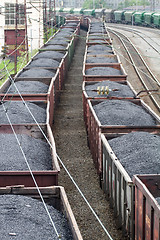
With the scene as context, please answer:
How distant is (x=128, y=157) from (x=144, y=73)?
10670mm

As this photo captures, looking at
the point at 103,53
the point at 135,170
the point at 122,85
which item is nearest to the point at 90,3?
the point at 103,53

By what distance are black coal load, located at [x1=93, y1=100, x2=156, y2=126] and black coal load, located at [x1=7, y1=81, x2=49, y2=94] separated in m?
4.08

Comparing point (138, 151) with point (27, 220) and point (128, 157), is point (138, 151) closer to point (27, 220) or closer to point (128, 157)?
point (128, 157)

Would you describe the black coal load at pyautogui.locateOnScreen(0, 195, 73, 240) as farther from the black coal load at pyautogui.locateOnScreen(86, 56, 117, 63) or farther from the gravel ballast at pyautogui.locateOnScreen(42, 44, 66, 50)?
the gravel ballast at pyautogui.locateOnScreen(42, 44, 66, 50)

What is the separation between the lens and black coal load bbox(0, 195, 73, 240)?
20.5 ft

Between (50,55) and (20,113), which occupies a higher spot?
(50,55)

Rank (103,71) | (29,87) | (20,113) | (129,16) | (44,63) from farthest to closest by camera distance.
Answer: (129,16), (44,63), (103,71), (29,87), (20,113)

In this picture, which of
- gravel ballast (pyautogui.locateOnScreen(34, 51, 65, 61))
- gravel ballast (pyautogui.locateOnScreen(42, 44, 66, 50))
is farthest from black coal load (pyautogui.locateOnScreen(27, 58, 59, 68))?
gravel ballast (pyautogui.locateOnScreen(42, 44, 66, 50))

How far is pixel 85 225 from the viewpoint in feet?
33.6

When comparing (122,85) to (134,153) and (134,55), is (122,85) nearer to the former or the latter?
(134,153)

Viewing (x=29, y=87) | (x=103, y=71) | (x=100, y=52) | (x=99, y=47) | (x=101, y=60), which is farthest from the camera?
(x=99, y=47)

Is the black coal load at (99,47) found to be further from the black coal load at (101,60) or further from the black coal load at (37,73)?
the black coal load at (37,73)

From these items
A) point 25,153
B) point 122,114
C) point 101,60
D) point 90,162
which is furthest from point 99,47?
point 25,153

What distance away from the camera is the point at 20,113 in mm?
13219
